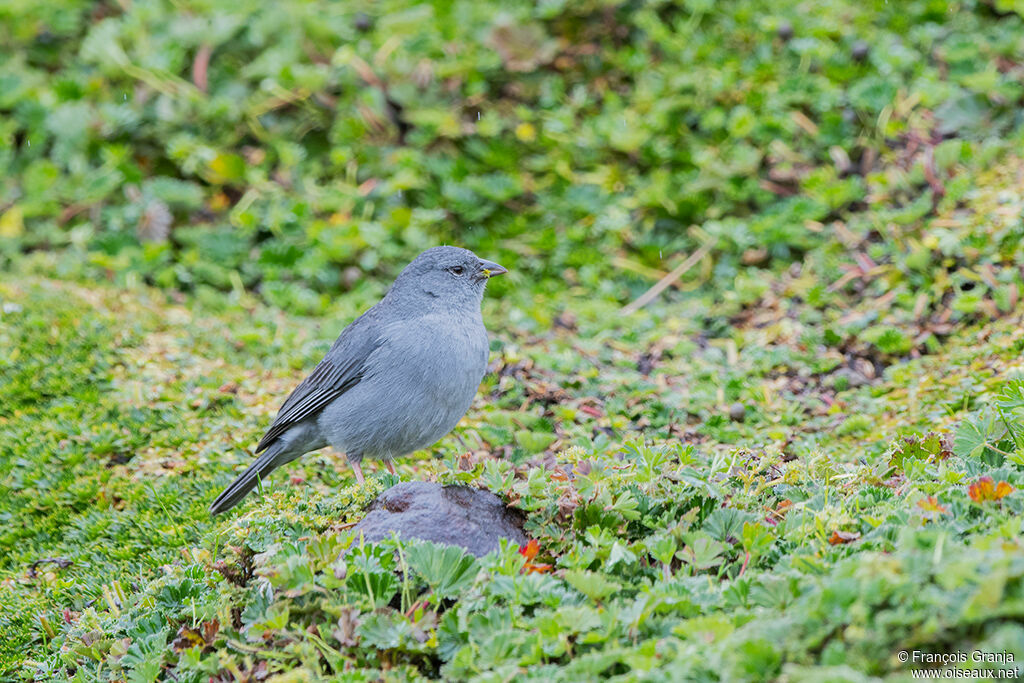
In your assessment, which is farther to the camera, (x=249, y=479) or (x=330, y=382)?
(x=330, y=382)

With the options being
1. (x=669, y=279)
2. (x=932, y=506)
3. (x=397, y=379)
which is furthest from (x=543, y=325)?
(x=932, y=506)

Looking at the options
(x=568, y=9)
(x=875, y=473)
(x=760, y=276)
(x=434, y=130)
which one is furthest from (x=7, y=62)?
(x=875, y=473)

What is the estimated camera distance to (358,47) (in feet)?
29.1

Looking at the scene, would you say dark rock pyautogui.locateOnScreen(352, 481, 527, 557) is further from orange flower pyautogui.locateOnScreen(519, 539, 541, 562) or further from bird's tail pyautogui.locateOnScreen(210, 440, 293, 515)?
bird's tail pyautogui.locateOnScreen(210, 440, 293, 515)

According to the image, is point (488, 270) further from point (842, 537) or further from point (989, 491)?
point (989, 491)

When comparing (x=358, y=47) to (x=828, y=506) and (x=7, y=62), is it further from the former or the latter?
(x=828, y=506)

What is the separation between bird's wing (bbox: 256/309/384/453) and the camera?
473 cm

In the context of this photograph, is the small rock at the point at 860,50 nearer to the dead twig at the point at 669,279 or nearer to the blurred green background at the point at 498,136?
the blurred green background at the point at 498,136

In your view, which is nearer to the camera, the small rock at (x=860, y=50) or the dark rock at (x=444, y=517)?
the dark rock at (x=444, y=517)

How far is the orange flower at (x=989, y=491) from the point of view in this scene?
314 cm

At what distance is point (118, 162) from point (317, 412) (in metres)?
4.71

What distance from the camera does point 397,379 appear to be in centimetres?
452

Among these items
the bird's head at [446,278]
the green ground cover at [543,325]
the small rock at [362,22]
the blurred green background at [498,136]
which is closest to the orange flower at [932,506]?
the green ground cover at [543,325]

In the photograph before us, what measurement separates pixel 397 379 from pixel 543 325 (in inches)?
101
